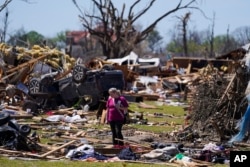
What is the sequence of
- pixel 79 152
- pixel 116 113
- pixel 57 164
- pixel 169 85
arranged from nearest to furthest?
pixel 57 164 → pixel 79 152 → pixel 116 113 → pixel 169 85

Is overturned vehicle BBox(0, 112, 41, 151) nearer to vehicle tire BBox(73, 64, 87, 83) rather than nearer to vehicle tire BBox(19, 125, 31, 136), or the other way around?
vehicle tire BBox(19, 125, 31, 136)

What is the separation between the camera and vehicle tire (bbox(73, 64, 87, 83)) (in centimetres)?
2936

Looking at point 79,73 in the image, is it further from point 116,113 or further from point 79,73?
point 116,113

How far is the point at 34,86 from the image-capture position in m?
30.4

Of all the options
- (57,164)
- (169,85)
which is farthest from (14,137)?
(169,85)

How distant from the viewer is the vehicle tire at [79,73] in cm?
2936

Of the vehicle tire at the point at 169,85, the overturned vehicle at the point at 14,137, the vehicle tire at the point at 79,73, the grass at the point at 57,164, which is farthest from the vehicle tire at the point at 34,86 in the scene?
the vehicle tire at the point at 169,85

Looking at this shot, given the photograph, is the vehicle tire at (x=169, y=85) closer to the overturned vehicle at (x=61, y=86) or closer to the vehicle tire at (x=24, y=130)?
the overturned vehicle at (x=61, y=86)

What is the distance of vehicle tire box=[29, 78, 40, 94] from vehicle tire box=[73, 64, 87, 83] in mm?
1861

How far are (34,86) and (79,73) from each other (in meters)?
2.45

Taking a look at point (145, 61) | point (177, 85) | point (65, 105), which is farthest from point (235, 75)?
point (145, 61)

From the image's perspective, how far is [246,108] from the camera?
65.1ft

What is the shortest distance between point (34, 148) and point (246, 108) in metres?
7.38

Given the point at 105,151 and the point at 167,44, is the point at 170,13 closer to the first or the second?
the point at 105,151
